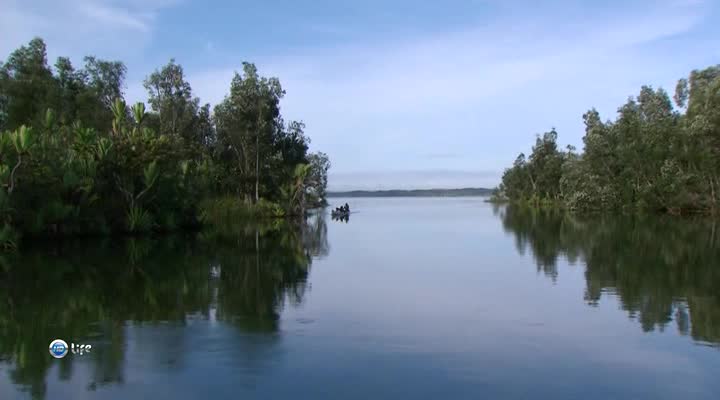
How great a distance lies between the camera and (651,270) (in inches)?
642

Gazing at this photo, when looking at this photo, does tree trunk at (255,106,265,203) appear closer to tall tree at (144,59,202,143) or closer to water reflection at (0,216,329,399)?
tall tree at (144,59,202,143)

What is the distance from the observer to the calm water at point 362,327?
273 inches

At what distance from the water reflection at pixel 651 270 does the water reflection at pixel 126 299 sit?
22.5 ft

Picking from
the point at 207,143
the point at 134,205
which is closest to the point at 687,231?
the point at 134,205

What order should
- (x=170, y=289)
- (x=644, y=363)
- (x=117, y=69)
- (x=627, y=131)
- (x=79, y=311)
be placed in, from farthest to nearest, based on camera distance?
→ (x=627, y=131), (x=117, y=69), (x=170, y=289), (x=79, y=311), (x=644, y=363)

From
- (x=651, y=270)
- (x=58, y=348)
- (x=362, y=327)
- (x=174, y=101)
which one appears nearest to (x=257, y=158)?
(x=174, y=101)

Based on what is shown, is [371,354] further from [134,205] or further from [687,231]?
[687,231]

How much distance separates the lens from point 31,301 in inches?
465

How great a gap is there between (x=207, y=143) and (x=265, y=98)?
9522 mm

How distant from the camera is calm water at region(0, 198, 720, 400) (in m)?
6.92

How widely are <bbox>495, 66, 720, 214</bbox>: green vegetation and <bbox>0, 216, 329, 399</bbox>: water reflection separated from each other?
36.5 meters

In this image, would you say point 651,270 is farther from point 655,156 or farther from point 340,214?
point 340,214

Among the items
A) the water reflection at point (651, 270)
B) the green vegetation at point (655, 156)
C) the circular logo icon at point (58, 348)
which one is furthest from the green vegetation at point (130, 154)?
the green vegetation at point (655, 156)

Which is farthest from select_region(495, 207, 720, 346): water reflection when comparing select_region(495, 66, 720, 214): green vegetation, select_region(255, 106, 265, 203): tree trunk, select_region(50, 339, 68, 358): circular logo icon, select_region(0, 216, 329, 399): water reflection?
select_region(255, 106, 265, 203): tree trunk
